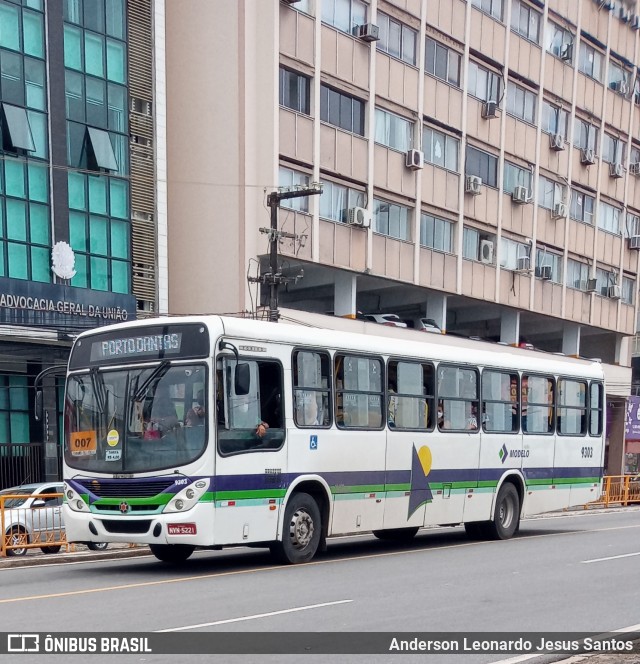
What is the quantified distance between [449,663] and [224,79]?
2993 centimetres

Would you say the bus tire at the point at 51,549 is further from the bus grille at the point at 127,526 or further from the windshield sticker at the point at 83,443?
the bus grille at the point at 127,526

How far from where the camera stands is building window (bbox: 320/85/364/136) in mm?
37750

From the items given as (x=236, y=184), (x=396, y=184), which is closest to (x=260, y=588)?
(x=236, y=184)

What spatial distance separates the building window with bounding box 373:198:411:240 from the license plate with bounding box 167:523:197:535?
26448 millimetres

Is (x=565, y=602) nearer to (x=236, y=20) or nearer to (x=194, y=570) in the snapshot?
(x=194, y=570)

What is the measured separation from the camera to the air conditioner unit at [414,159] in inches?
1618

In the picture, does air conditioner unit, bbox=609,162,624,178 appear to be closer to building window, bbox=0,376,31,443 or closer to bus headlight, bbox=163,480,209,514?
building window, bbox=0,376,31,443

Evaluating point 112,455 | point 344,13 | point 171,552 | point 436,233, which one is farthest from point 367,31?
point 112,455

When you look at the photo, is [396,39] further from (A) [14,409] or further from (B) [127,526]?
(B) [127,526]

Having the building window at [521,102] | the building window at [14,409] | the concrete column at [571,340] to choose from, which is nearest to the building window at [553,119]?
the building window at [521,102]

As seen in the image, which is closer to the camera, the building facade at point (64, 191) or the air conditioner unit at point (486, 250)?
the building facade at point (64, 191)

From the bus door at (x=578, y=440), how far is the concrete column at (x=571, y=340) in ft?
100

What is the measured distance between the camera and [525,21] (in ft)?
160

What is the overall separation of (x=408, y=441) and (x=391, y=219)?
77.1ft
